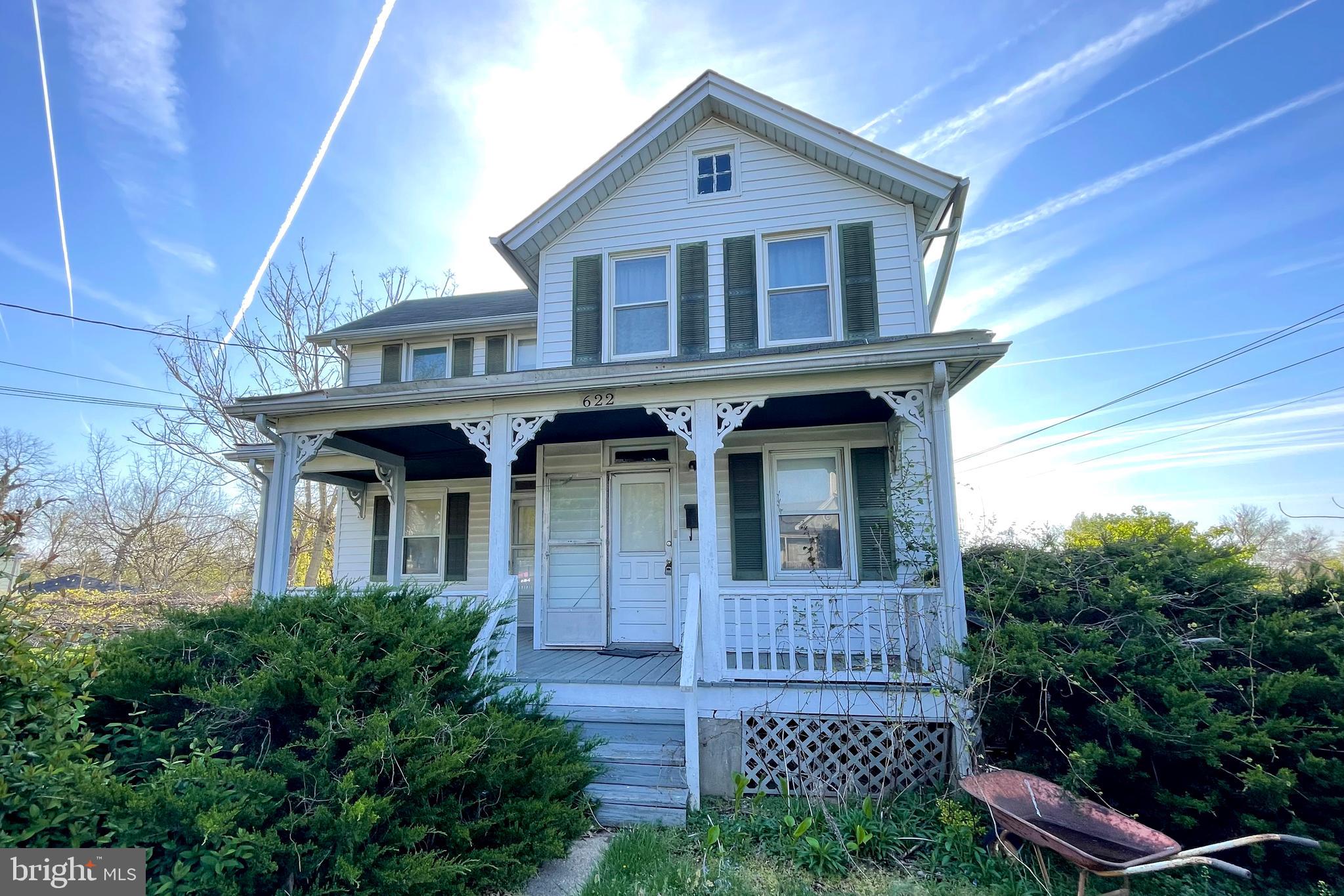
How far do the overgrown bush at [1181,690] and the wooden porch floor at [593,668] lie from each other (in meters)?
2.78

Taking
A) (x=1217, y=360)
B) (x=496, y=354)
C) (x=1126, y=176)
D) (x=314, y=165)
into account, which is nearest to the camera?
(x=496, y=354)

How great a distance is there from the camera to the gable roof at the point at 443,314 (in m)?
9.62

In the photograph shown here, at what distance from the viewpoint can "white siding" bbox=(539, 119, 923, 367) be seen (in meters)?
7.11

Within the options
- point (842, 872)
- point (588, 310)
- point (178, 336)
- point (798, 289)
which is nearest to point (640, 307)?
point (588, 310)

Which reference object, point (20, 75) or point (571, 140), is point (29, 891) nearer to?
point (571, 140)

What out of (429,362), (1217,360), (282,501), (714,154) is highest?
(714,154)

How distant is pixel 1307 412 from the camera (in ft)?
53.2

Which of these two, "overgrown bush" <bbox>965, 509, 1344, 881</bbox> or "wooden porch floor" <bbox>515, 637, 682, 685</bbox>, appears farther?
"wooden porch floor" <bbox>515, 637, 682, 685</bbox>

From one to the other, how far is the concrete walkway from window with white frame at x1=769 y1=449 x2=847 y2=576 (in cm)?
371

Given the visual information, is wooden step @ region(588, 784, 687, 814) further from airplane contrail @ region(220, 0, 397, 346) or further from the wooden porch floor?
airplane contrail @ region(220, 0, 397, 346)

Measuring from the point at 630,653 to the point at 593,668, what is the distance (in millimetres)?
887

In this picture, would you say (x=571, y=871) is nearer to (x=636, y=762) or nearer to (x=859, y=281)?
(x=636, y=762)

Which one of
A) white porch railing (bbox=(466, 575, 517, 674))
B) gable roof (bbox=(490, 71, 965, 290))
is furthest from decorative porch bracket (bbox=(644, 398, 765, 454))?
gable roof (bbox=(490, 71, 965, 290))

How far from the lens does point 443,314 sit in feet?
34.3
